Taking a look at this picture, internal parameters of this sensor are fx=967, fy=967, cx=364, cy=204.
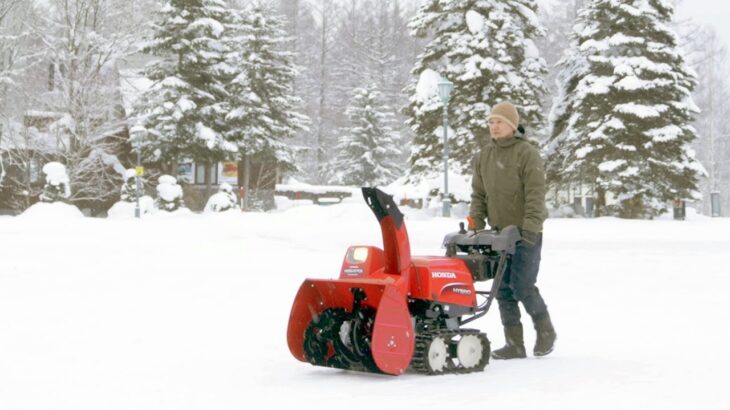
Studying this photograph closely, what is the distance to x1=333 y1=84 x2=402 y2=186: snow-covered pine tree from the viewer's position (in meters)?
63.1

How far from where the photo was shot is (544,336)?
743 centimetres

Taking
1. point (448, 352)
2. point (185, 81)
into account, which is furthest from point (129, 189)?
point (448, 352)

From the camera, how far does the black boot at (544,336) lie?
743cm

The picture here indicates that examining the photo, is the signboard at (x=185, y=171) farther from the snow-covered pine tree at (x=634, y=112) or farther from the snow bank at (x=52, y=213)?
the snow-covered pine tree at (x=634, y=112)

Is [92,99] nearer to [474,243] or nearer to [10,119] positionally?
[10,119]

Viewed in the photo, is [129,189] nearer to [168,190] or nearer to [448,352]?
[168,190]

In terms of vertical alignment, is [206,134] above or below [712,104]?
below

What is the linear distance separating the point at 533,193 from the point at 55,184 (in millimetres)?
28303

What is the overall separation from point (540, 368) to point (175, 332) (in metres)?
3.73

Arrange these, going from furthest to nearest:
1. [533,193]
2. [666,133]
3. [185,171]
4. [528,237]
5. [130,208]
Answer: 1. [185,171]
2. [130,208]
3. [666,133]
4. [533,193]
5. [528,237]

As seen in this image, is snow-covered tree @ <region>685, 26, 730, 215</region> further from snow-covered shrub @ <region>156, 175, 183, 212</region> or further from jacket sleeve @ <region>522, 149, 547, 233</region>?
jacket sleeve @ <region>522, 149, 547, 233</region>

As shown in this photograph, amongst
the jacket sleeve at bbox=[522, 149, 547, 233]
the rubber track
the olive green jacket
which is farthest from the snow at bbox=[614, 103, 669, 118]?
the rubber track

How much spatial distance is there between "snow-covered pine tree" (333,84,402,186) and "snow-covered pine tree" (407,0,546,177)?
2617cm

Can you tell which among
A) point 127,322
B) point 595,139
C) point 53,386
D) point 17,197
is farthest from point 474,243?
point 17,197
